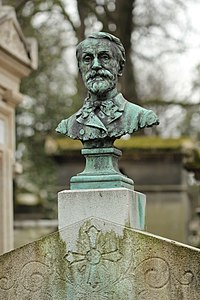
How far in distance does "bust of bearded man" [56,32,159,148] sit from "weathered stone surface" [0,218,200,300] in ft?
2.21

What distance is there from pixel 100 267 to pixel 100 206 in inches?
16.8

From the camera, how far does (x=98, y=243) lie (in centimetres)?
621

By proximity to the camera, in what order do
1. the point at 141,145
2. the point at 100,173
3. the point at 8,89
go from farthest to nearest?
the point at 141,145 < the point at 8,89 < the point at 100,173

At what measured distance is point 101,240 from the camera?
20.4 ft

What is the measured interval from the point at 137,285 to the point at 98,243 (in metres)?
0.41

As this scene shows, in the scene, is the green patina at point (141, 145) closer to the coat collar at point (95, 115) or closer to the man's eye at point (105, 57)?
the coat collar at point (95, 115)

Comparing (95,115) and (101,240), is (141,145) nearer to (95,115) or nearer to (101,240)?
(95,115)

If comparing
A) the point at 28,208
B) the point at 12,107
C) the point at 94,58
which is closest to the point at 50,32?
the point at 28,208

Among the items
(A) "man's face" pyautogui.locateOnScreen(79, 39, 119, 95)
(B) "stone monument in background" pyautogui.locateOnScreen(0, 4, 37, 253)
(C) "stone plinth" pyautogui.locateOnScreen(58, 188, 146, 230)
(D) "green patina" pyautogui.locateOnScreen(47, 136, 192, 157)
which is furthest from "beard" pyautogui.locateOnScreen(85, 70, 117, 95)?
(D) "green patina" pyautogui.locateOnScreen(47, 136, 192, 157)

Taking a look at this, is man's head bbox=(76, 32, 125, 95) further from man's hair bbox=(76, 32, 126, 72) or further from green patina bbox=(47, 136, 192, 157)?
green patina bbox=(47, 136, 192, 157)

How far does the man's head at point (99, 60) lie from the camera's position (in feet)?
21.4

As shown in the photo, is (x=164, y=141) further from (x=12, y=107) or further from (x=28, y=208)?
(x=12, y=107)

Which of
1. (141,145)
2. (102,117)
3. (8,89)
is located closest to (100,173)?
(102,117)

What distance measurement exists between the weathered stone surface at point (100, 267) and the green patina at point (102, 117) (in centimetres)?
39
